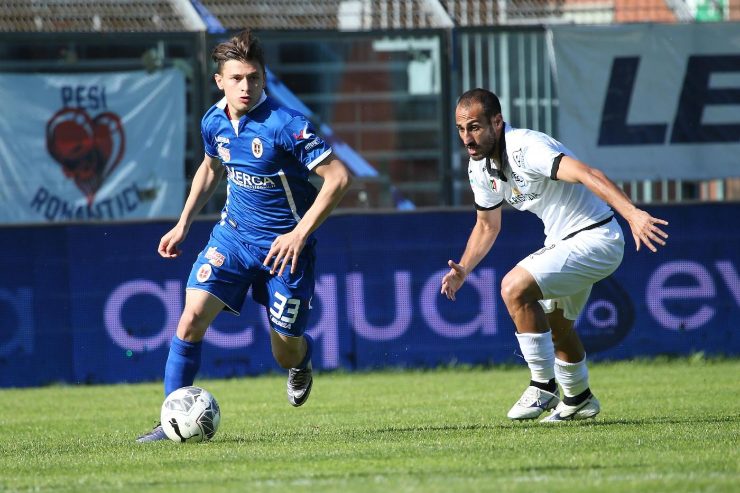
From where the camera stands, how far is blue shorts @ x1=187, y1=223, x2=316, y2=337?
757cm

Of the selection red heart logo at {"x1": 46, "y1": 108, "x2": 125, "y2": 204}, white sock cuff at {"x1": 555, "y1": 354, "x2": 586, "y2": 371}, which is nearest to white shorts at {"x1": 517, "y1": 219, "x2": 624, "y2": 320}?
white sock cuff at {"x1": 555, "y1": 354, "x2": 586, "y2": 371}

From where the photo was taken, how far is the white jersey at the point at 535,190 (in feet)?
24.7

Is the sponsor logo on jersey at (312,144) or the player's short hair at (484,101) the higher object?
the player's short hair at (484,101)

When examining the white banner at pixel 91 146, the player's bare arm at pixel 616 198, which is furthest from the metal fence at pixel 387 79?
the player's bare arm at pixel 616 198

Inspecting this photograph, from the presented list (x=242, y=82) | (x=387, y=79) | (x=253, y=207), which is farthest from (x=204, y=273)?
(x=387, y=79)

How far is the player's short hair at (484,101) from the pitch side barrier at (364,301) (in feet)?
18.6

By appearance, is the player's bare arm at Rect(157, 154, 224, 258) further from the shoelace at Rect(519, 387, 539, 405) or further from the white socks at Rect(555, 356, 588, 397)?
the white socks at Rect(555, 356, 588, 397)

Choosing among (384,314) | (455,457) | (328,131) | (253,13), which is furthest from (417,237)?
(455,457)

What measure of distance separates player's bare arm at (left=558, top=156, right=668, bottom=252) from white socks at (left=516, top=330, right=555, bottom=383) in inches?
40.1

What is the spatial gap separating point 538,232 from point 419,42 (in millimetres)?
3235

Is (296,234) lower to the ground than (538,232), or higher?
higher

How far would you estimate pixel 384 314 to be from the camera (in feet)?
43.2

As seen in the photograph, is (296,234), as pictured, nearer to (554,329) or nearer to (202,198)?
(202,198)

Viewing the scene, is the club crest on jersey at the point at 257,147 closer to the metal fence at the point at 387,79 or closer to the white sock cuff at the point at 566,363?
the white sock cuff at the point at 566,363
